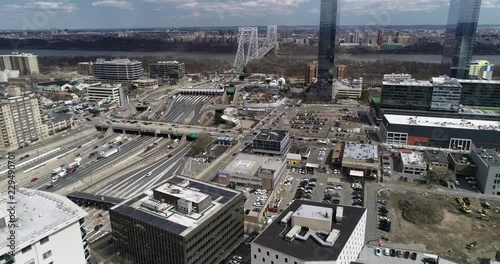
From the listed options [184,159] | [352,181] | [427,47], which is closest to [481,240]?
[352,181]

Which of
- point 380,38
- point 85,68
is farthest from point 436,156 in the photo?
point 380,38

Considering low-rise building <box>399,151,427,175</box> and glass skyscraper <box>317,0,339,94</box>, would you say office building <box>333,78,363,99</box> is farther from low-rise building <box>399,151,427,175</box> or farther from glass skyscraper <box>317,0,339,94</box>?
low-rise building <box>399,151,427,175</box>

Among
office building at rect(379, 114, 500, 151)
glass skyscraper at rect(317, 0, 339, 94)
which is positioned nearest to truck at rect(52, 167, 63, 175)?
office building at rect(379, 114, 500, 151)

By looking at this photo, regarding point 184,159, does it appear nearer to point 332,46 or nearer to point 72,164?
point 72,164

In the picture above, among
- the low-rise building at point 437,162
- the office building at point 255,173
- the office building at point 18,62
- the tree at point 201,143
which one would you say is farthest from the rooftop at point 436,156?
the office building at point 18,62

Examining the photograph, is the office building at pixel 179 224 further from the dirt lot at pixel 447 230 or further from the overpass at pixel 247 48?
the overpass at pixel 247 48

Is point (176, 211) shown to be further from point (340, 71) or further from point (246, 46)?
point (246, 46)
